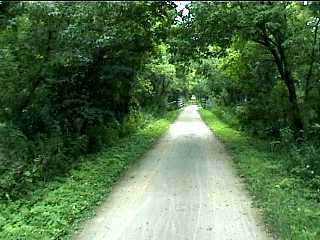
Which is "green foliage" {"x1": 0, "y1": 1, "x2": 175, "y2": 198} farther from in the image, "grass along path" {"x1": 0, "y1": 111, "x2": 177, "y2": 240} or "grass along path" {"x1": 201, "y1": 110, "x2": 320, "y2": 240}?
"grass along path" {"x1": 201, "y1": 110, "x2": 320, "y2": 240}

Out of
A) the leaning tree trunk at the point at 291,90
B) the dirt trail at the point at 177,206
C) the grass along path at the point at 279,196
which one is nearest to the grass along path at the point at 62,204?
the dirt trail at the point at 177,206

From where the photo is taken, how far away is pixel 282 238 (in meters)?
7.95

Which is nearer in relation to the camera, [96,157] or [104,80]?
→ [96,157]

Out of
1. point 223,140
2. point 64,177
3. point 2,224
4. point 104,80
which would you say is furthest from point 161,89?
point 2,224

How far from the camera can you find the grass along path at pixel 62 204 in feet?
27.3

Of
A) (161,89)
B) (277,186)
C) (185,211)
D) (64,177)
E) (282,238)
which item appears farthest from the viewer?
(161,89)

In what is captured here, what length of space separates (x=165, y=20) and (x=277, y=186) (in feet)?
32.9

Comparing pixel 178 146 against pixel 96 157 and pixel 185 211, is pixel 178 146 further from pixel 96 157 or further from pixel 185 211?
pixel 185 211

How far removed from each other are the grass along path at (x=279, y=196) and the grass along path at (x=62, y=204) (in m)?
3.40

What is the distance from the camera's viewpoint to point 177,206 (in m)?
10.2

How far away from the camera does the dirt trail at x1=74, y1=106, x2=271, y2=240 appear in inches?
336

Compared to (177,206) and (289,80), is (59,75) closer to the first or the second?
(177,206)

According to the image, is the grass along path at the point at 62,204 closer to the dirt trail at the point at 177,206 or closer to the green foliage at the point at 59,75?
the dirt trail at the point at 177,206

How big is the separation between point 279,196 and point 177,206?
6.75 ft
